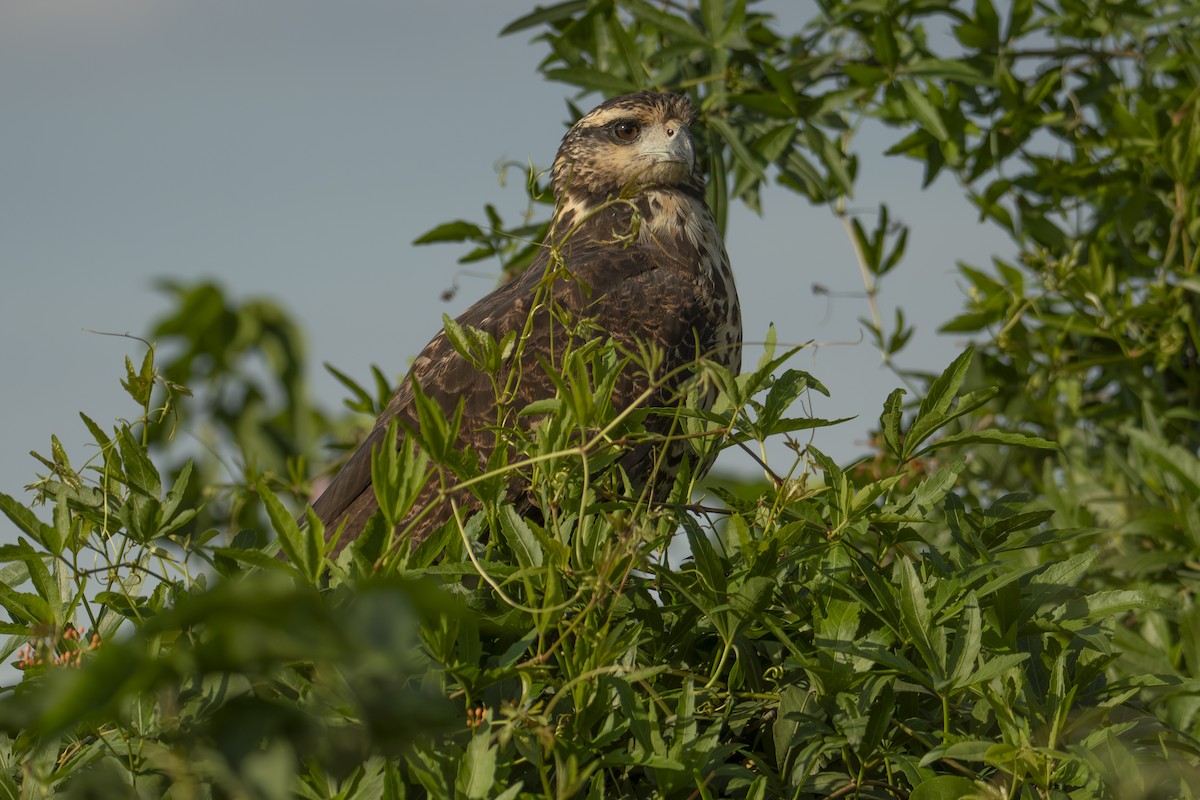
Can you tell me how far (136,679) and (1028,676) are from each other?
155 centimetres

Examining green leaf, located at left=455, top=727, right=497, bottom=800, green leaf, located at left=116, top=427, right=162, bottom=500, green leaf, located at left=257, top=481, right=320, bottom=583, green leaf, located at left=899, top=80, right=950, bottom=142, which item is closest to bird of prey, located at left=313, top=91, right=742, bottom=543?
green leaf, located at left=899, top=80, right=950, bottom=142

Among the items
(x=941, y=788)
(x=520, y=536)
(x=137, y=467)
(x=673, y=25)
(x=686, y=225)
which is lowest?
(x=941, y=788)

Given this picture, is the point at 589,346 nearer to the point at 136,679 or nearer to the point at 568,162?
the point at 136,679

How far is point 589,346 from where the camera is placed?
1.84 meters

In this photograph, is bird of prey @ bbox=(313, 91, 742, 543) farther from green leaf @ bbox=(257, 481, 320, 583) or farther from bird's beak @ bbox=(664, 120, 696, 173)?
green leaf @ bbox=(257, 481, 320, 583)

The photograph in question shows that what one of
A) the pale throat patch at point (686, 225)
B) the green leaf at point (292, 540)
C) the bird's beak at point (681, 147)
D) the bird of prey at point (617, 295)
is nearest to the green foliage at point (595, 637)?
the green leaf at point (292, 540)

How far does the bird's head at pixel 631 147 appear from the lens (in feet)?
15.1

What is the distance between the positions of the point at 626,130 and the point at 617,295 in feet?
3.94

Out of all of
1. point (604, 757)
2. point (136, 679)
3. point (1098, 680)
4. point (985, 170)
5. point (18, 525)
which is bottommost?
point (1098, 680)

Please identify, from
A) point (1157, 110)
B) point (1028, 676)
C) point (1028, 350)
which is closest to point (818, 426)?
point (1028, 676)

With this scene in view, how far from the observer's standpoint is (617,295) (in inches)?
150

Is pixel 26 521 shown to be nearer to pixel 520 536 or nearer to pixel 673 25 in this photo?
pixel 520 536

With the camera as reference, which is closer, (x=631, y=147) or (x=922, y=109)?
(x=922, y=109)

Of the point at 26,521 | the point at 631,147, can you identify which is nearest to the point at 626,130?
the point at 631,147
